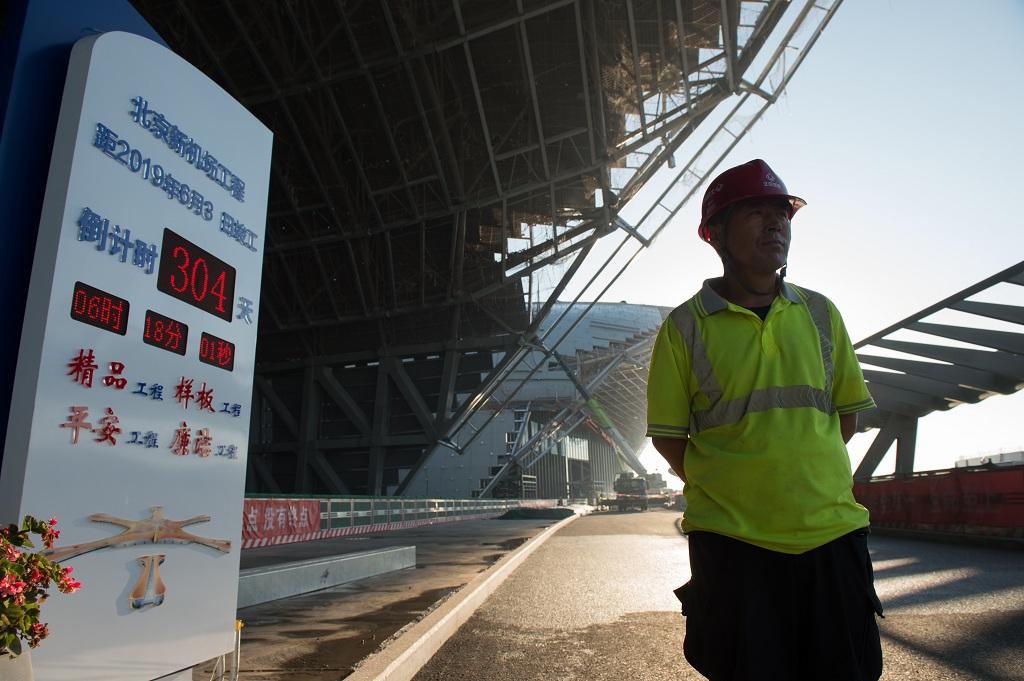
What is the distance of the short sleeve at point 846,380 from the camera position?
2.05 metres

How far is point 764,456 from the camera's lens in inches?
73.2

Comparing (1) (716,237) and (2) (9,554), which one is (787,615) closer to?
(1) (716,237)

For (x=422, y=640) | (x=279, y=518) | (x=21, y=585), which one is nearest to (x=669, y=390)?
(x=21, y=585)

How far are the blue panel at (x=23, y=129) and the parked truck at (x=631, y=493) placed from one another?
39652 mm

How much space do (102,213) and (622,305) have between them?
70.3m

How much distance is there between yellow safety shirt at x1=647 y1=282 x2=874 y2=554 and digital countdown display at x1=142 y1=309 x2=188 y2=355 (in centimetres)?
247

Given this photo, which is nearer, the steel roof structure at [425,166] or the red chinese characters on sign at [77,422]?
the red chinese characters on sign at [77,422]

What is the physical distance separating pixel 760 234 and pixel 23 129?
293 centimetres

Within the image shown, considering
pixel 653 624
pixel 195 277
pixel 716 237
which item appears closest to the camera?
pixel 716 237

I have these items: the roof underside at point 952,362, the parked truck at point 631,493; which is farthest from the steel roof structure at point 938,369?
the parked truck at point 631,493

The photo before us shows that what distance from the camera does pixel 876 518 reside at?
16.3m

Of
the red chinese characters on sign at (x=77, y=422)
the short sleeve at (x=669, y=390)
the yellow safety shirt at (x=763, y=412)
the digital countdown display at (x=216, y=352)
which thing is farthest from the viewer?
the digital countdown display at (x=216, y=352)

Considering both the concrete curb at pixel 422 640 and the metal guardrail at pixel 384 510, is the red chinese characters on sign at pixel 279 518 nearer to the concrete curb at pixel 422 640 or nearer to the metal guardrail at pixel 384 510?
the metal guardrail at pixel 384 510

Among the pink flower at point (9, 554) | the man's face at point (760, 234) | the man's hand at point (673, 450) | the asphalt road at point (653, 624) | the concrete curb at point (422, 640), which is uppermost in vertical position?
the man's face at point (760, 234)
